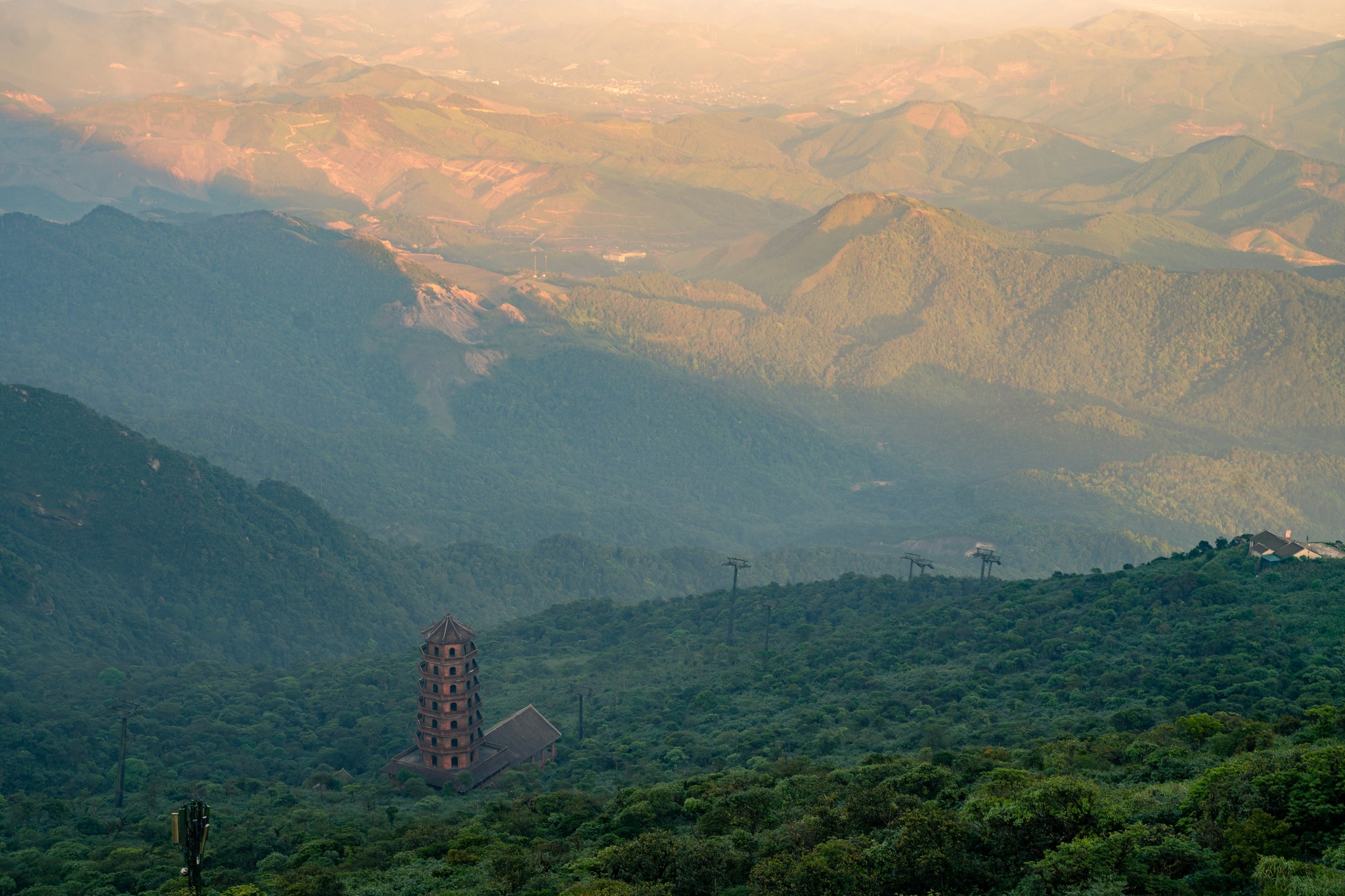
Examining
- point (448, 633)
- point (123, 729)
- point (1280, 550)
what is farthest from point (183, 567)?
point (1280, 550)

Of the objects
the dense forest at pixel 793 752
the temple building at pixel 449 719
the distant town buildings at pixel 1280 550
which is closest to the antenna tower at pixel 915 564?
the dense forest at pixel 793 752

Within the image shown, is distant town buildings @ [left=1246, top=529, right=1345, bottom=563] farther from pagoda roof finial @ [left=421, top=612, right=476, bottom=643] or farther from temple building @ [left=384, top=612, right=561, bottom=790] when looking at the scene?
pagoda roof finial @ [left=421, top=612, right=476, bottom=643]

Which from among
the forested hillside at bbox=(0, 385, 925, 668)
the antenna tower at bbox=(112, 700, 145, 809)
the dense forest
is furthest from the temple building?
the forested hillside at bbox=(0, 385, 925, 668)

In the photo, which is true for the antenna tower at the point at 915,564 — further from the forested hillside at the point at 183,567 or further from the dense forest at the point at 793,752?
the forested hillside at the point at 183,567

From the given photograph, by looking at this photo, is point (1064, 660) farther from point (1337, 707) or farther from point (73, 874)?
point (73, 874)

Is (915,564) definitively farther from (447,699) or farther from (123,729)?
(123,729)

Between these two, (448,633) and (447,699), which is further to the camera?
(448,633)
